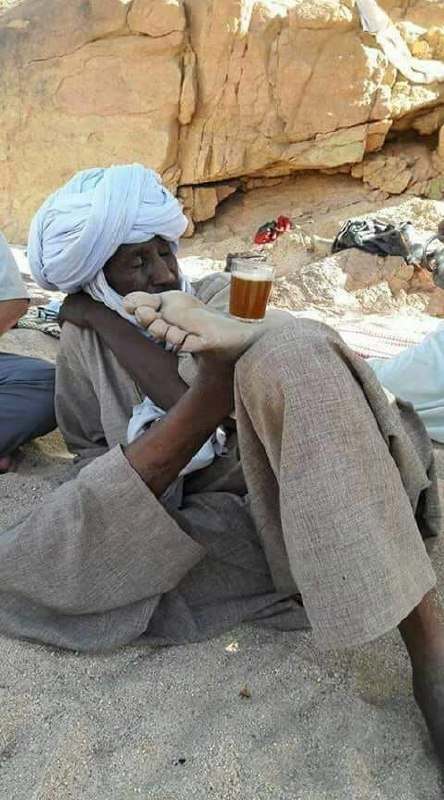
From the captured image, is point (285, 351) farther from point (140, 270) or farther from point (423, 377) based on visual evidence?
point (423, 377)

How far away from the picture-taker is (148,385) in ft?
6.96

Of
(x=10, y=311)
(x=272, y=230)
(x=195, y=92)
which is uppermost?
(x=10, y=311)

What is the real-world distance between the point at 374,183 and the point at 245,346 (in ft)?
32.6

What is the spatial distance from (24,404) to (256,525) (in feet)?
4.78

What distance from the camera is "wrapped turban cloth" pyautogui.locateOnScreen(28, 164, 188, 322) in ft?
7.25

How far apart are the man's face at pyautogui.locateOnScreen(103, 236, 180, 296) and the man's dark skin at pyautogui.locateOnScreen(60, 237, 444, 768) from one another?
159 millimetres

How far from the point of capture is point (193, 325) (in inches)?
56.8

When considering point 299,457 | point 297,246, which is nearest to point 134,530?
point 299,457

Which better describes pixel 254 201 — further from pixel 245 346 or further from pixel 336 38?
pixel 245 346

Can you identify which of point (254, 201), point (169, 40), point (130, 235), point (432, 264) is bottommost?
point (254, 201)

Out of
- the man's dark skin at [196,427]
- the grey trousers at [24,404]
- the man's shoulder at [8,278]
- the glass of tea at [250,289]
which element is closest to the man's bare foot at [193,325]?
the man's dark skin at [196,427]

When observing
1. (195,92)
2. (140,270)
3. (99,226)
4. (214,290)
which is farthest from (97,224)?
(195,92)

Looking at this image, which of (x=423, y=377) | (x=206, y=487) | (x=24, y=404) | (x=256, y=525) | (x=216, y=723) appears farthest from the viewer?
(x=423, y=377)

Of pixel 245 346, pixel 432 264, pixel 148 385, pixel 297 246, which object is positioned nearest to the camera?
pixel 245 346
